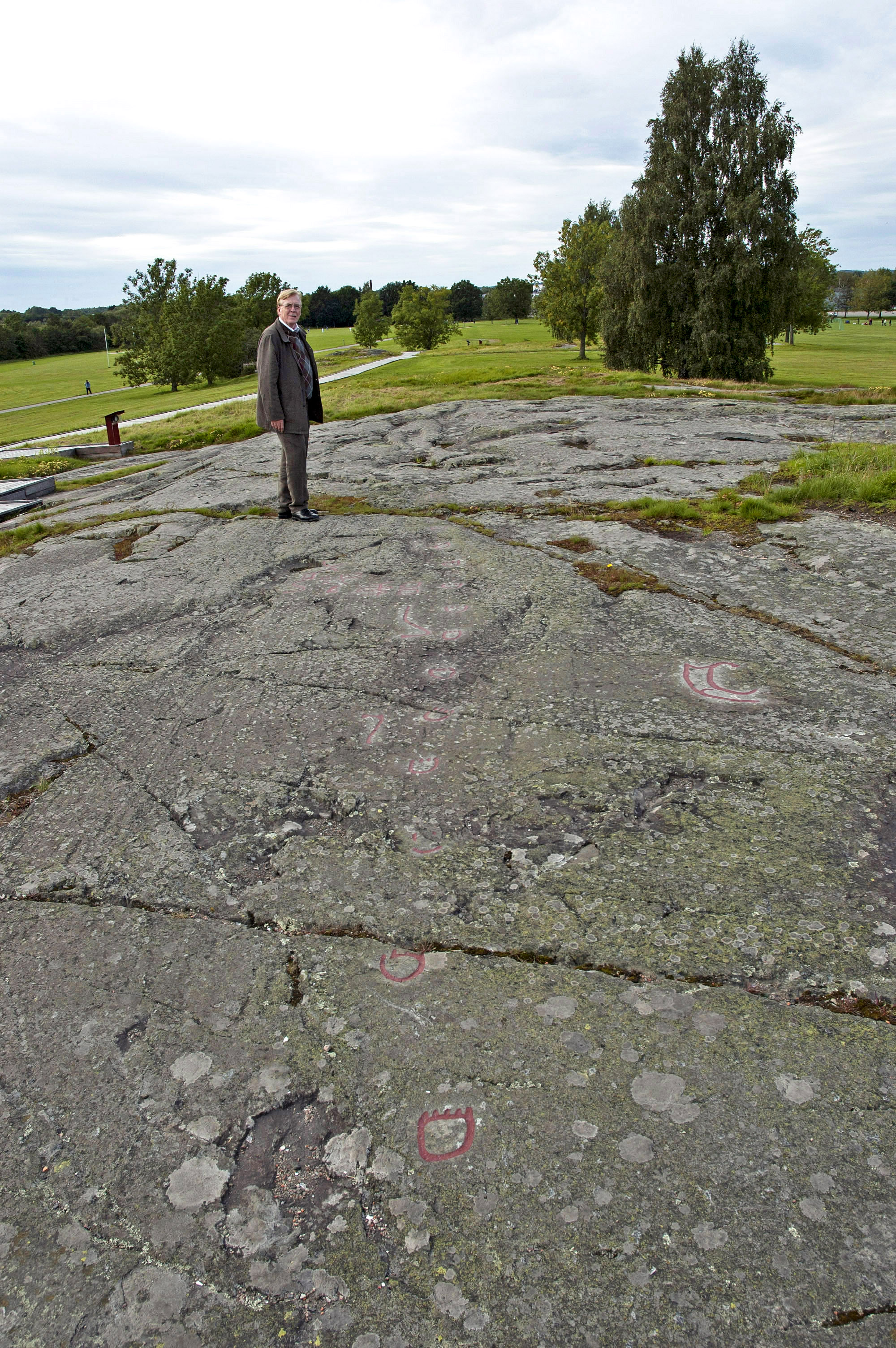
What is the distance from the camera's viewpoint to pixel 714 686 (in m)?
3.88

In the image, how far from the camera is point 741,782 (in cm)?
309

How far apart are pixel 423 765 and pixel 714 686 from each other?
5.21 ft

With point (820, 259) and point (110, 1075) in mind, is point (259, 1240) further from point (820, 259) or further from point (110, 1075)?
point (820, 259)

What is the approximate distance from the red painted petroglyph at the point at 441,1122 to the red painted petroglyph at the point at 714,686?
2.44 metres

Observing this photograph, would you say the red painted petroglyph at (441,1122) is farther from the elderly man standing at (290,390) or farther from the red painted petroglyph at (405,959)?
the elderly man standing at (290,390)

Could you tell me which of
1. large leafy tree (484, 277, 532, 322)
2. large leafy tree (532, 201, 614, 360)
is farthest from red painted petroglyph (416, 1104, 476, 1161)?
large leafy tree (484, 277, 532, 322)

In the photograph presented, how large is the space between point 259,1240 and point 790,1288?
110 cm

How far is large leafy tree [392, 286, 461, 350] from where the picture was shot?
71.5 metres

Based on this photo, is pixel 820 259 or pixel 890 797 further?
pixel 820 259

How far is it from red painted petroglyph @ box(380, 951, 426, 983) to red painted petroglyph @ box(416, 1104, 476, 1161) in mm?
435

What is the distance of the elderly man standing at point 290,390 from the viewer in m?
6.69

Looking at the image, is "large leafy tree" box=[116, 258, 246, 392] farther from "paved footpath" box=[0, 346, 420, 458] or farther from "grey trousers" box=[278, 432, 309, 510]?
"grey trousers" box=[278, 432, 309, 510]

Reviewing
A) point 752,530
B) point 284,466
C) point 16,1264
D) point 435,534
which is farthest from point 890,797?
point 284,466

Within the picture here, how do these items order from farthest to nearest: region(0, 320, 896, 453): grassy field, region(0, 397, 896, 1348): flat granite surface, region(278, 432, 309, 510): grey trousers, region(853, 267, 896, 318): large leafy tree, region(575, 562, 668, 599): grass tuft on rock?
region(853, 267, 896, 318): large leafy tree
region(0, 320, 896, 453): grassy field
region(278, 432, 309, 510): grey trousers
region(575, 562, 668, 599): grass tuft on rock
region(0, 397, 896, 1348): flat granite surface
